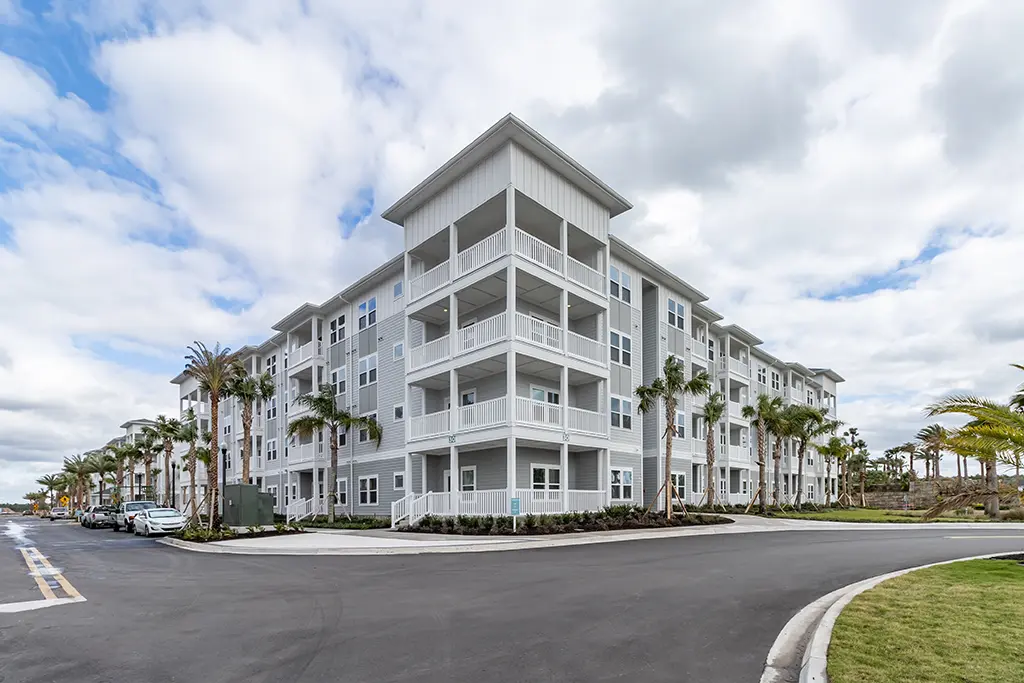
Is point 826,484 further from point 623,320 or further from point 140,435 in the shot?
point 140,435

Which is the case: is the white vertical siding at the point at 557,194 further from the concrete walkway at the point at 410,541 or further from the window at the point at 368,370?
the window at the point at 368,370

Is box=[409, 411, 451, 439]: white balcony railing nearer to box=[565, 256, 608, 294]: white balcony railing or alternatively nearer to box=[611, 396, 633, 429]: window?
box=[565, 256, 608, 294]: white balcony railing

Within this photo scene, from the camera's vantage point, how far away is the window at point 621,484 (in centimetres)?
3198

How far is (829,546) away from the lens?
20.0 meters

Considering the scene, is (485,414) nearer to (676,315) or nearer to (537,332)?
(537,332)

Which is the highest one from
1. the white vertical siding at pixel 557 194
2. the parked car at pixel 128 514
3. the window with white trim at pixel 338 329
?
the white vertical siding at pixel 557 194

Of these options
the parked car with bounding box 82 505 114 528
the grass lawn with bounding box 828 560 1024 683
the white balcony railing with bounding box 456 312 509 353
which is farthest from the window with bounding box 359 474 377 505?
the grass lawn with bounding box 828 560 1024 683

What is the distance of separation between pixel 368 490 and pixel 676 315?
2058 cm

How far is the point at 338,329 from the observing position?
137ft

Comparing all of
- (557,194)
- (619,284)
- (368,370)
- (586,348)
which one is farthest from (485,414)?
(368,370)

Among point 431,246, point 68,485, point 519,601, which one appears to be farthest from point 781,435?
point 68,485

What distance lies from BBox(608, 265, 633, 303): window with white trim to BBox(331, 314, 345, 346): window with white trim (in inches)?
682

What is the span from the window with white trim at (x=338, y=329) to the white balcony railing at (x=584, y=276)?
17.6 meters

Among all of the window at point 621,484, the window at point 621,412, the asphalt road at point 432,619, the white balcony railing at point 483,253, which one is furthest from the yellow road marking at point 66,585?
the window at point 621,412
